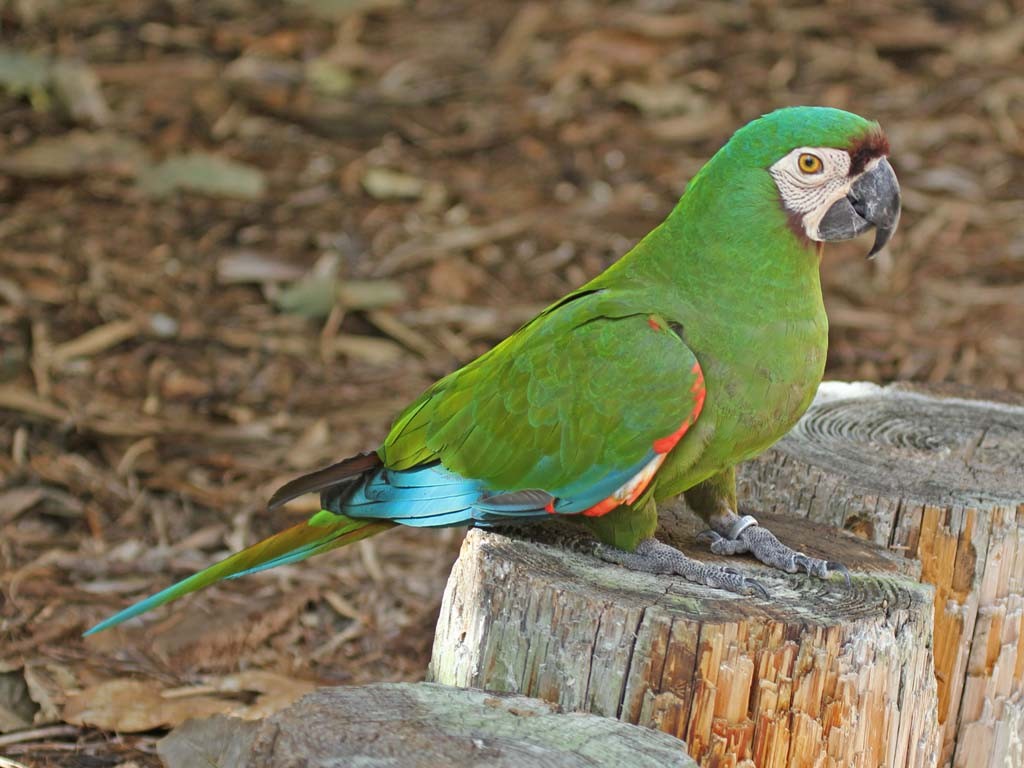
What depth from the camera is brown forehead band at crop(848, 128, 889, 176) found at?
2.24 m

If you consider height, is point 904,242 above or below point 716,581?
above

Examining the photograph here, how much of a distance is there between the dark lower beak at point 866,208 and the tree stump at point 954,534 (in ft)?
2.02

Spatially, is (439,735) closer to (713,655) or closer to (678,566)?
(713,655)

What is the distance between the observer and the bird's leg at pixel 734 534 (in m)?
2.29

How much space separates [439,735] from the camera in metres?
1.78

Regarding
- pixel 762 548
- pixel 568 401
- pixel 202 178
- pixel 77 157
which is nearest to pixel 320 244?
pixel 202 178

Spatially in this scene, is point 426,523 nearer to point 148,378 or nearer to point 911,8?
point 148,378

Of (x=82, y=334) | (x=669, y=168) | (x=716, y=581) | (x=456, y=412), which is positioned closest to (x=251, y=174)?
(x=82, y=334)

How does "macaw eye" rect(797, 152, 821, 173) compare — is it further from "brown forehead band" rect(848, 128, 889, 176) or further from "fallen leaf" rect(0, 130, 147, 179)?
"fallen leaf" rect(0, 130, 147, 179)

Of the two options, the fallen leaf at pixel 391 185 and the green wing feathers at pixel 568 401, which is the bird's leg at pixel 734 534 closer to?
the green wing feathers at pixel 568 401

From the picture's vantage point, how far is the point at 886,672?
211 centimetres

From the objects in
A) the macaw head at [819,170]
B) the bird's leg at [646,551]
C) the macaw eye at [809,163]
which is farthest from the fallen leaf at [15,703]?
the macaw eye at [809,163]

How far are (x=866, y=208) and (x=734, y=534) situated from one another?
0.68 metres

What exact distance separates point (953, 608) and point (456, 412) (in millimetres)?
1114
